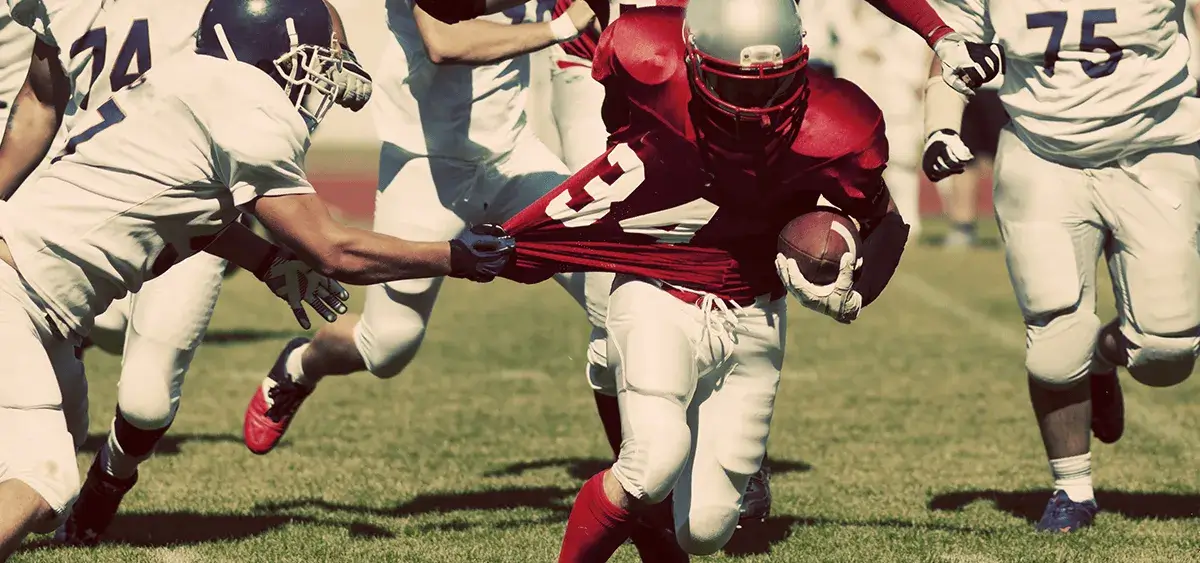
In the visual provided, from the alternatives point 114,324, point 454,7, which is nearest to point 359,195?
point 114,324

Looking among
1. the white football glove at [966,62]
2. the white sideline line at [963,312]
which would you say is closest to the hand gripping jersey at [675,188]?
the white football glove at [966,62]

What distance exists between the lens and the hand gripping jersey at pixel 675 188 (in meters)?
4.04

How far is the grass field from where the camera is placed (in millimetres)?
4969

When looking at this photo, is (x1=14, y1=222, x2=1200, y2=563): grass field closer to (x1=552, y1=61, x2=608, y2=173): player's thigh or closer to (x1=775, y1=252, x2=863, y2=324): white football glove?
(x1=775, y1=252, x2=863, y2=324): white football glove

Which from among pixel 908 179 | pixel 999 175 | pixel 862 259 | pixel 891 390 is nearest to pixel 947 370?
pixel 891 390

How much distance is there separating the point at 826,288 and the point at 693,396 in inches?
18.3

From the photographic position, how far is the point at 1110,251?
5.21 metres

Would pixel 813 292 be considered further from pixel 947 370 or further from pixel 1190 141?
pixel 947 370

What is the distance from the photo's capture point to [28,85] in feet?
15.4

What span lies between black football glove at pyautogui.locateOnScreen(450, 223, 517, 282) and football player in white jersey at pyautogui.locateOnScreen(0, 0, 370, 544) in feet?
4.48

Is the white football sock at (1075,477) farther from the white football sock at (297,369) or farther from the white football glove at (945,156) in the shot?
the white football sock at (297,369)

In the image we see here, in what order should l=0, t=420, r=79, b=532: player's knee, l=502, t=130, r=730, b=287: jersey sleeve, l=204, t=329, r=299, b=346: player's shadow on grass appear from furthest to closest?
1. l=204, t=329, r=299, b=346: player's shadow on grass
2. l=502, t=130, r=730, b=287: jersey sleeve
3. l=0, t=420, r=79, b=532: player's knee

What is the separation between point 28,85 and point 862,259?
2.33 m

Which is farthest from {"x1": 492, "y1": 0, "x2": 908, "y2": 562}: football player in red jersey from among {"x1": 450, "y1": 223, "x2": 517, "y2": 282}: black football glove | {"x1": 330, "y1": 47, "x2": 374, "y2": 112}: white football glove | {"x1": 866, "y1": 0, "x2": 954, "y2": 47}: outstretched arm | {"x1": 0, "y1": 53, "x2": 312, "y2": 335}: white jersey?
{"x1": 866, "y1": 0, "x2": 954, "y2": 47}: outstretched arm
